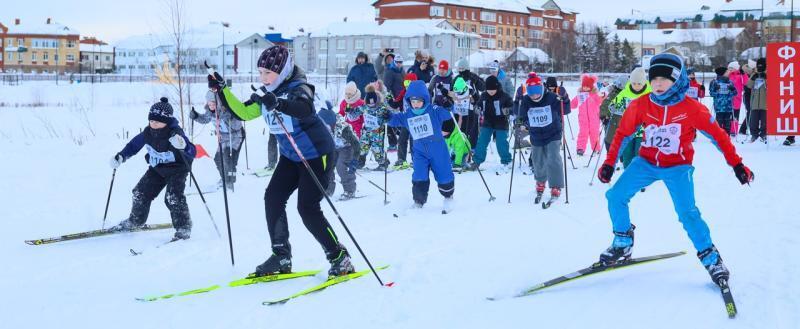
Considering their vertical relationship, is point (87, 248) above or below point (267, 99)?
below

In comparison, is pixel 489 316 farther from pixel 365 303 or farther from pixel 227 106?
pixel 227 106

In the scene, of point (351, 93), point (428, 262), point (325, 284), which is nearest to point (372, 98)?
point (351, 93)

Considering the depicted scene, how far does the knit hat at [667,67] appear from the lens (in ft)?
14.7

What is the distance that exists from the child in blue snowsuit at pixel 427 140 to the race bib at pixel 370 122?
9.39 ft

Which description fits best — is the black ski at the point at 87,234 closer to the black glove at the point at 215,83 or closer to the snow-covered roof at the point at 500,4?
the black glove at the point at 215,83

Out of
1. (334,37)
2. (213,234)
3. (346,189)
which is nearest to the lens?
(213,234)

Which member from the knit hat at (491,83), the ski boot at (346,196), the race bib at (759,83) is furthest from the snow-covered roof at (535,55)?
the ski boot at (346,196)

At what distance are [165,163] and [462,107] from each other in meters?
6.47

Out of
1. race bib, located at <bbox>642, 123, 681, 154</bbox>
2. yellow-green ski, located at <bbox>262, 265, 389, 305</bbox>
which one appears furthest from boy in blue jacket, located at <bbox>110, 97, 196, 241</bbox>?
race bib, located at <bbox>642, 123, 681, 154</bbox>

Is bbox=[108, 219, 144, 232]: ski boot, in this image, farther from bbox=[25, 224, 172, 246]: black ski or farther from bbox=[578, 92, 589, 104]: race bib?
bbox=[578, 92, 589, 104]: race bib

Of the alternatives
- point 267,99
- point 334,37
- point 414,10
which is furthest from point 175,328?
point 414,10

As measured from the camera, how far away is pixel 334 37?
74438 mm

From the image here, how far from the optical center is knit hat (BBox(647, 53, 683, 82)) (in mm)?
4469

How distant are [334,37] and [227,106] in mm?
70966
